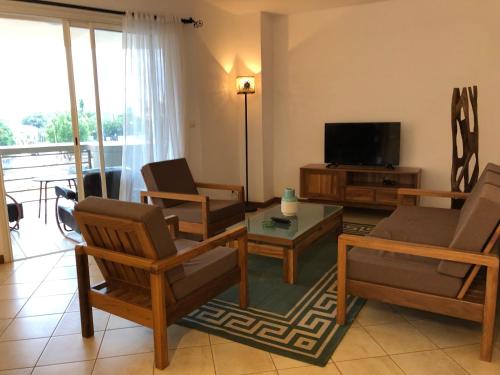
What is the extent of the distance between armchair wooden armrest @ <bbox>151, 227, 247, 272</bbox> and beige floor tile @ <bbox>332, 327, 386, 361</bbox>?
84 cm

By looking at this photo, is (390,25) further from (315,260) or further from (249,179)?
(315,260)

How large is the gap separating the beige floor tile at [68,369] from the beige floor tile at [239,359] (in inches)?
27.1

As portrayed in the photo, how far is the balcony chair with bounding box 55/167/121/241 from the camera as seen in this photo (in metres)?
4.38

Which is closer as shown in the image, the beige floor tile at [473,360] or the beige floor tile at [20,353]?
the beige floor tile at [473,360]

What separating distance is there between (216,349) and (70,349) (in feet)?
2.84

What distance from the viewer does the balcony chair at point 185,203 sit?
389 centimetres

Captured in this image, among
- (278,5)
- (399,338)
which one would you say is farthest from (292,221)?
(278,5)

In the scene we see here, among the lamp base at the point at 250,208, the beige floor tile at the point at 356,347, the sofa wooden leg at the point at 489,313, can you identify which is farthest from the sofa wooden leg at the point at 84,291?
the lamp base at the point at 250,208

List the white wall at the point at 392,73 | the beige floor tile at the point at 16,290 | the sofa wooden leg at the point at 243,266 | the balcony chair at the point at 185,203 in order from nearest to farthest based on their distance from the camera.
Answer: the sofa wooden leg at the point at 243,266 < the beige floor tile at the point at 16,290 < the balcony chair at the point at 185,203 < the white wall at the point at 392,73

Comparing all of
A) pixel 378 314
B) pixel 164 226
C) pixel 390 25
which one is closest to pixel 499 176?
pixel 378 314

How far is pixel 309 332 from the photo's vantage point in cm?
254

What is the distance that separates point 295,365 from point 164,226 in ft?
3.35

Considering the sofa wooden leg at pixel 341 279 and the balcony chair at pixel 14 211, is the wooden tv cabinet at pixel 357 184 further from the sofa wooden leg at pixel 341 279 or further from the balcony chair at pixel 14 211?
the balcony chair at pixel 14 211

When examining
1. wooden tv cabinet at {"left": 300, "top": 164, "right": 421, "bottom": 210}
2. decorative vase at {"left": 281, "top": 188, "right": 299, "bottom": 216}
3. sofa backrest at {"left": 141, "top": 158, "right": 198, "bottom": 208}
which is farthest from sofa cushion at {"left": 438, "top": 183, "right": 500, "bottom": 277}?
sofa backrest at {"left": 141, "top": 158, "right": 198, "bottom": 208}
